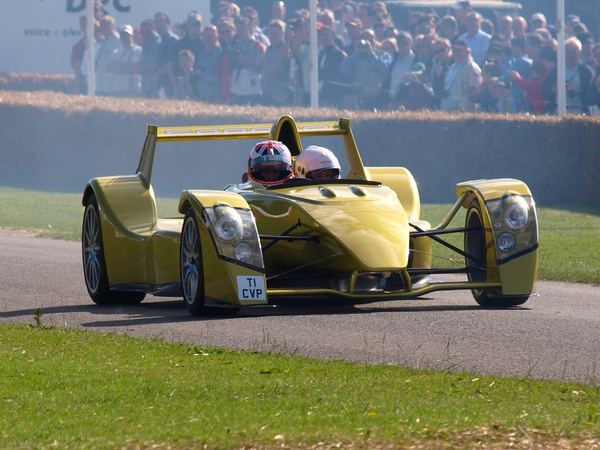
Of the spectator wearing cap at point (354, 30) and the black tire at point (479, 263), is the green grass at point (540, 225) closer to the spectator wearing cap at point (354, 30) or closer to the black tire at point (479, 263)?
the black tire at point (479, 263)

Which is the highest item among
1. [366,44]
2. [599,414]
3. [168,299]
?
[366,44]

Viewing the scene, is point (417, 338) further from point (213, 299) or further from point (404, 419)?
point (404, 419)

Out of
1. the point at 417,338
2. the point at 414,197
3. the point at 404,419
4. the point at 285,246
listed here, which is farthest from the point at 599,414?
the point at 414,197

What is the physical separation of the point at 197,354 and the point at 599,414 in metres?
2.66

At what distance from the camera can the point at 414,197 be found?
36.8 ft

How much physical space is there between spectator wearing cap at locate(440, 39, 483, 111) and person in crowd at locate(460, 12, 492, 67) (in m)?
→ 0.45

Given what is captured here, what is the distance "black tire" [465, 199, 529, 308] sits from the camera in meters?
Answer: 9.58

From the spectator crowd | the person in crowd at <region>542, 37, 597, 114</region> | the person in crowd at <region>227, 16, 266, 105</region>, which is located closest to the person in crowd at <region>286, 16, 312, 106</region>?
the spectator crowd

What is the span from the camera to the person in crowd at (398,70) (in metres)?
22.5

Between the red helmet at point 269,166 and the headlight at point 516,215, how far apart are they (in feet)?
6.21

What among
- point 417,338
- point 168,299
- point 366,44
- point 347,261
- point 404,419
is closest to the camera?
point 404,419

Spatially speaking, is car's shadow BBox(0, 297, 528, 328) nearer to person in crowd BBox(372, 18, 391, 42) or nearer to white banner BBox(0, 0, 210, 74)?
person in crowd BBox(372, 18, 391, 42)

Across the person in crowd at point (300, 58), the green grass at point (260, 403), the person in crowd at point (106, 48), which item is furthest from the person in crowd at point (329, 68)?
the green grass at point (260, 403)

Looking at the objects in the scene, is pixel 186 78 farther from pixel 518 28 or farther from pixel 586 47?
pixel 586 47
